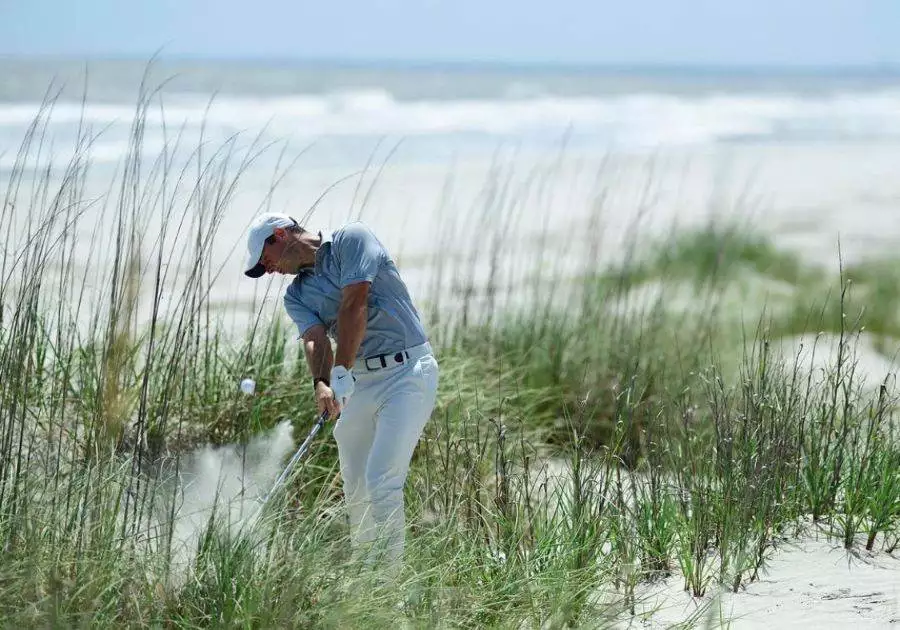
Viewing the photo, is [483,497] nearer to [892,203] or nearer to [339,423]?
[339,423]

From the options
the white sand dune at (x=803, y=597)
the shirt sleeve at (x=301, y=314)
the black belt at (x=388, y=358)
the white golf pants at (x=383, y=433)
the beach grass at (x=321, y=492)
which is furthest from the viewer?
A: the shirt sleeve at (x=301, y=314)

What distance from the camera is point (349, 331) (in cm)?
415

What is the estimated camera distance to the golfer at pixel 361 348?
4184mm

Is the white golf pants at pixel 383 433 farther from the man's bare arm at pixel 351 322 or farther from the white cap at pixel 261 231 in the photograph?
the white cap at pixel 261 231

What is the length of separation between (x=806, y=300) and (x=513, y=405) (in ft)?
16.0

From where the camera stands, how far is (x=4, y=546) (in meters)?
3.71

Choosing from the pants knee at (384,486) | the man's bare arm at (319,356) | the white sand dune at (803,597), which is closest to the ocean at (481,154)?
the man's bare arm at (319,356)

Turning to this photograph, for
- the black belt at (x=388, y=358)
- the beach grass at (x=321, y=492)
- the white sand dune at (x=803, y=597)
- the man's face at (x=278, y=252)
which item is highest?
the man's face at (x=278, y=252)

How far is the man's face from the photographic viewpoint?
4.34 metres

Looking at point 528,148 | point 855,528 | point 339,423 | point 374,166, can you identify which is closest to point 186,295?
point 339,423

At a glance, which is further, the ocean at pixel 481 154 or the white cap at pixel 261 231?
the ocean at pixel 481 154

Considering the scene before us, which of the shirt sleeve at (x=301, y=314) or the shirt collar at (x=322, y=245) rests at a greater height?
the shirt collar at (x=322, y=245)

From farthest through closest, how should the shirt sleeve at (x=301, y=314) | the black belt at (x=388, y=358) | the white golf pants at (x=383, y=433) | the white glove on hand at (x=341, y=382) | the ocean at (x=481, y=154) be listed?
1. the ocean at (x=481, y=154)
2. the shirt sleeve at (x=301, y=314)
3. the black belt at (x=388, y=358)
4. the white golf pants at (x=383, y=433)
5. the white glove on hand at (x=341, y=382)

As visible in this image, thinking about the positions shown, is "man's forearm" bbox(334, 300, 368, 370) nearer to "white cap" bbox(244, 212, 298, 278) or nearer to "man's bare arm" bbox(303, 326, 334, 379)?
"man's bare arm" bbox(303, 326, 334, 379)
